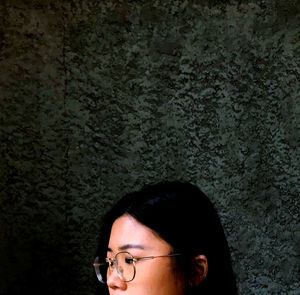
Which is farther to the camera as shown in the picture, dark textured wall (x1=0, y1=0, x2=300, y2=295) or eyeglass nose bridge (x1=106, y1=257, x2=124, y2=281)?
dark textured wall (x1=0, y1=0, x2=300, y2=295)

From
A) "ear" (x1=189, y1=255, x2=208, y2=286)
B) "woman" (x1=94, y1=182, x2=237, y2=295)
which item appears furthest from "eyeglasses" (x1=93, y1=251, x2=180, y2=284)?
"ear" (x1=189, y1=255, x2=208, y2=286)

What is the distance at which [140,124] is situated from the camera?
211 centimetres

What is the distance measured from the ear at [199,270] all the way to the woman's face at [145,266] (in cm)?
6

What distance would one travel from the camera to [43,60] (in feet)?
6.75

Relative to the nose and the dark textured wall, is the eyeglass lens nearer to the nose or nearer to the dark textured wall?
the nose

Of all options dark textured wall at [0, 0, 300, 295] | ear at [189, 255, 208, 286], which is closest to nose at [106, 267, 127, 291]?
ear at [189, 255, 208, 286]

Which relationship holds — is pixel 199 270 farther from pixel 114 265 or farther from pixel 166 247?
pixel 114 265

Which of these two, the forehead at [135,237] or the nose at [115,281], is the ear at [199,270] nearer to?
the forehead at [135,237]

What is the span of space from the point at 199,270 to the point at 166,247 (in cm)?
16

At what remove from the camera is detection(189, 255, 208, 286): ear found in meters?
1.55

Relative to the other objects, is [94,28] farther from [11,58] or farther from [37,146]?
[37,146]

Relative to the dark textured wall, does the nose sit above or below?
below

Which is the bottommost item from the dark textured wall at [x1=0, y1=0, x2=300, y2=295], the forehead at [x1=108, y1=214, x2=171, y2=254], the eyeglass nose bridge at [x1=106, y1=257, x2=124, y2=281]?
the eyeglass nose bridge at [x1=106, y1=257, x2=124, y2=281]

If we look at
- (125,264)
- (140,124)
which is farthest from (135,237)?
(140,124)
